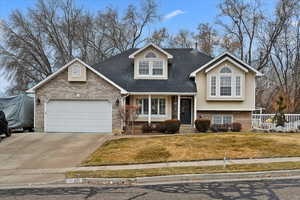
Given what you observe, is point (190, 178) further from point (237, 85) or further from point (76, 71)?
point (237, 85)

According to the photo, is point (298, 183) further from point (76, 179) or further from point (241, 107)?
point (241, 107)

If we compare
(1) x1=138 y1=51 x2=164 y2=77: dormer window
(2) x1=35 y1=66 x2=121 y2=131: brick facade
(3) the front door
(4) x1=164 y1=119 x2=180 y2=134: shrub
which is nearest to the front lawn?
(4) x1=164 y1=119 x2=180 y2=134: shrub

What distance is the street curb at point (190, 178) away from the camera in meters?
8.34

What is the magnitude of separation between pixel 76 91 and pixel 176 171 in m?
12.3

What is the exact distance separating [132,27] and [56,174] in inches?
1335

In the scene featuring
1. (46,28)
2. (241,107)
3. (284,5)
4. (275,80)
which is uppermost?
(284,5)

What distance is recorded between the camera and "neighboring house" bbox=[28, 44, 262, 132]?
19656mm

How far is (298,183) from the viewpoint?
25.5 feet

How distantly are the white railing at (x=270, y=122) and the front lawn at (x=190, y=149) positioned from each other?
263 inches

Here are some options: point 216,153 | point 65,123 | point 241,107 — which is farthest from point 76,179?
point 241,107

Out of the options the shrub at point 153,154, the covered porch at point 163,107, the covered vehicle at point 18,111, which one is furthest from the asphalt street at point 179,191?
the covered porch at point 163,107

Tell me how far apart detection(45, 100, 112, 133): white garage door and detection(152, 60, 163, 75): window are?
17.9 feet

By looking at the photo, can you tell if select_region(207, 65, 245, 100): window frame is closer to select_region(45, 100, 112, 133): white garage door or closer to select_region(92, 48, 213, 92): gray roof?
select_region(92, 48, 213, 92): gray roof

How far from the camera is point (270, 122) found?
2152 centimetres
